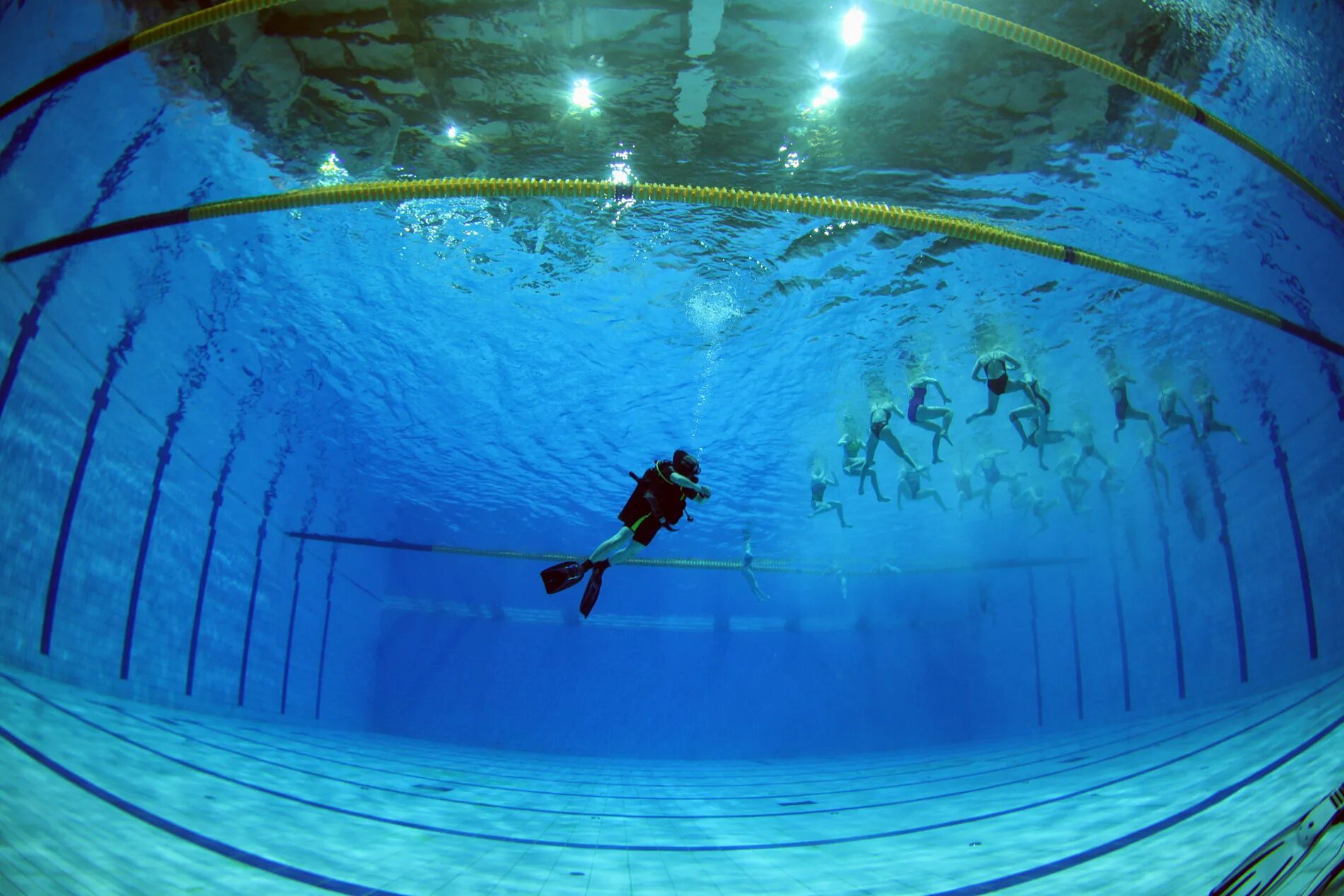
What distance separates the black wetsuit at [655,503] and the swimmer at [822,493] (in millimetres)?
8226

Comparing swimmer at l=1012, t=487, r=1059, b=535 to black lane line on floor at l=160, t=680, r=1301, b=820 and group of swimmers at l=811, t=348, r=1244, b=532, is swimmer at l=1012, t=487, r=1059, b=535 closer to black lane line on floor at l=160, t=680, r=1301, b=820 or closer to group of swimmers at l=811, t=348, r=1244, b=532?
group of swimmers at l=811, t=348, r=1244, b=532

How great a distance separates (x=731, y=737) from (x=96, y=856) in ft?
135

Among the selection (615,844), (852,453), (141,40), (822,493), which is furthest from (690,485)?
(852,453)

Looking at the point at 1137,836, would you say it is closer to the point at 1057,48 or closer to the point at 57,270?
the point at 1057,48

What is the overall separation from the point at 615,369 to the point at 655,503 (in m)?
7.45

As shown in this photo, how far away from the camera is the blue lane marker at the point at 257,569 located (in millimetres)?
17469

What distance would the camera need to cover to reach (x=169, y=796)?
16.7 ft

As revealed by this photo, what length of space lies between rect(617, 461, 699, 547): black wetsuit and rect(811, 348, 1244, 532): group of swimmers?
6358mm

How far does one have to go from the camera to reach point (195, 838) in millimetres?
4125

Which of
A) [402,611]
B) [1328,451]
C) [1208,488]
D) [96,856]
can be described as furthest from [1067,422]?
[402,611]

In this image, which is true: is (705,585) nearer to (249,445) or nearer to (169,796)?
(249,445)

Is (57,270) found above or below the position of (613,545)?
above

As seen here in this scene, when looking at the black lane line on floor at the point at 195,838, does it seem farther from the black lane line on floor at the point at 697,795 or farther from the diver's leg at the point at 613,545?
the diver's leg at the point at 613,545

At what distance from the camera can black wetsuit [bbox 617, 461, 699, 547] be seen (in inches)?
252
